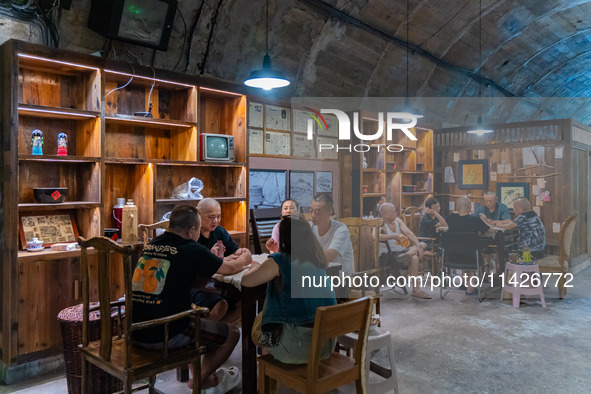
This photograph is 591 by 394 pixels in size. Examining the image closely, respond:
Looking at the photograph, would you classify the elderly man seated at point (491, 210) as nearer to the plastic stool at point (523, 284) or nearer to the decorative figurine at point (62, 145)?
the plastic stool at point (523, 284)

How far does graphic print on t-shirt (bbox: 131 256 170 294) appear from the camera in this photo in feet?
8.69

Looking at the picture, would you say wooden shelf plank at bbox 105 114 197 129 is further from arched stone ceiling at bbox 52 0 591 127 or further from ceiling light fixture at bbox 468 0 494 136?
ceiling light fixture at bbox 468 0 494 136

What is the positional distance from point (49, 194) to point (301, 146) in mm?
3268

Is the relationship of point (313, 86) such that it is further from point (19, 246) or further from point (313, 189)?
point (19, 246)

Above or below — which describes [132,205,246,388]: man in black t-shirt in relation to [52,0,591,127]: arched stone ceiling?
below

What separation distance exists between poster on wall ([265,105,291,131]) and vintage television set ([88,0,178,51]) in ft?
5.13

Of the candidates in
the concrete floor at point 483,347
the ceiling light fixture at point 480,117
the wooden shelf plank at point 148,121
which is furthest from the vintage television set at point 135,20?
the ceiling light fixture at point 480,117

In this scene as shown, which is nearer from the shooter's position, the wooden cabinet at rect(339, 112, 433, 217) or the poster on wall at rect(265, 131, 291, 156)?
the wooden cabinet at rect(339, 112, 433, 217)

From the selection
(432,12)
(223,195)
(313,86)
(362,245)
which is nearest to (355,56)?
(313,86)

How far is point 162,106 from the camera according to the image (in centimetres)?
470

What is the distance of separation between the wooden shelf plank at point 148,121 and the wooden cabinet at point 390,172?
165cm

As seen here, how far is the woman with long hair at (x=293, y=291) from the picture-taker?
8.15ft

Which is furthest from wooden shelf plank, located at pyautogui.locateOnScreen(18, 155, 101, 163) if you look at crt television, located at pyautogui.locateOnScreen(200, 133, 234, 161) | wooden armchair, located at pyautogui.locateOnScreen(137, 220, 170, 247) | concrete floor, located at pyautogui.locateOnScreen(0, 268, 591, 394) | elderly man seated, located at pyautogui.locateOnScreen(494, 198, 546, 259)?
elderly man seated, located at pyautogui.locateOnScreen(494, 198, 546, 259)

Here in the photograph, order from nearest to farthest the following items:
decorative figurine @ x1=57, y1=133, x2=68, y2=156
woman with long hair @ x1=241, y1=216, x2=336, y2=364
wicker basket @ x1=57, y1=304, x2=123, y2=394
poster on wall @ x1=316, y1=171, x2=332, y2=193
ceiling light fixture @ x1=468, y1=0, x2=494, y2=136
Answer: woman with long hair @ x1=241, y1=216, x2=336, y2=364 < wicker basket @ x1=57, y1=304, x2=123, y2=394 < decorative figurine @ x1=57, y1=133, x2=68, y2=156 < poster on wall @ x1=316, y1=171, x2=332, y2=193 < ceiling light fixture @ x1=468, y1=0, x2=494, y2=136
